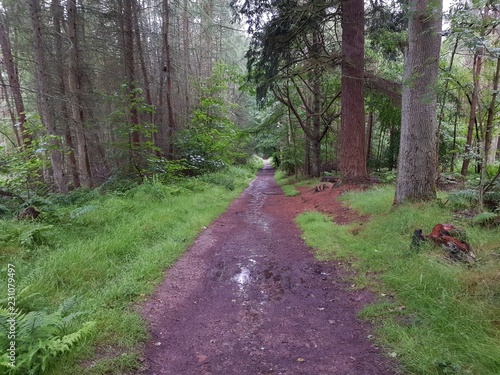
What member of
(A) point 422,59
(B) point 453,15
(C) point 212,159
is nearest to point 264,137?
(C) point 212,159

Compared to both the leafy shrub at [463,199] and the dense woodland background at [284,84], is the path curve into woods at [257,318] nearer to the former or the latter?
the leafy shrub at [463,199]

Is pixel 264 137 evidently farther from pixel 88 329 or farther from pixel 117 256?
pixel 88 329

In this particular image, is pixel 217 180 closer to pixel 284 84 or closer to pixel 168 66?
pixel 284 84

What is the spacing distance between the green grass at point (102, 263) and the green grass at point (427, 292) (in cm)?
243

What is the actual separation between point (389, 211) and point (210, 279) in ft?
13.2

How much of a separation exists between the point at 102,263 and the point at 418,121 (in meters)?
6.28

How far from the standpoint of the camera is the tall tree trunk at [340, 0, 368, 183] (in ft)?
30.0

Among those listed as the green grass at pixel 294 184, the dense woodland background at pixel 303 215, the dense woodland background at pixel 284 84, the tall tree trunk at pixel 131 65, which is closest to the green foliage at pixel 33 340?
the dense woodland background at pixel 303 215

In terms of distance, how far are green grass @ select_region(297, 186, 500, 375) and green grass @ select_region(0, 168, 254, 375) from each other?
2.43 m

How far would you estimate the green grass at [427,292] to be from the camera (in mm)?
2281

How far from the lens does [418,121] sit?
580 centimetres

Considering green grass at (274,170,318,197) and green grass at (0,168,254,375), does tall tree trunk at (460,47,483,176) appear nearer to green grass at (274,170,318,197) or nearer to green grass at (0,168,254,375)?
green grass at (0,168,254,375)

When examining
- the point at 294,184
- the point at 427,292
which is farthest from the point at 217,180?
the point at 427,292

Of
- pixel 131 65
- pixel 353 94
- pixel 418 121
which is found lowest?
pixel 418 121
